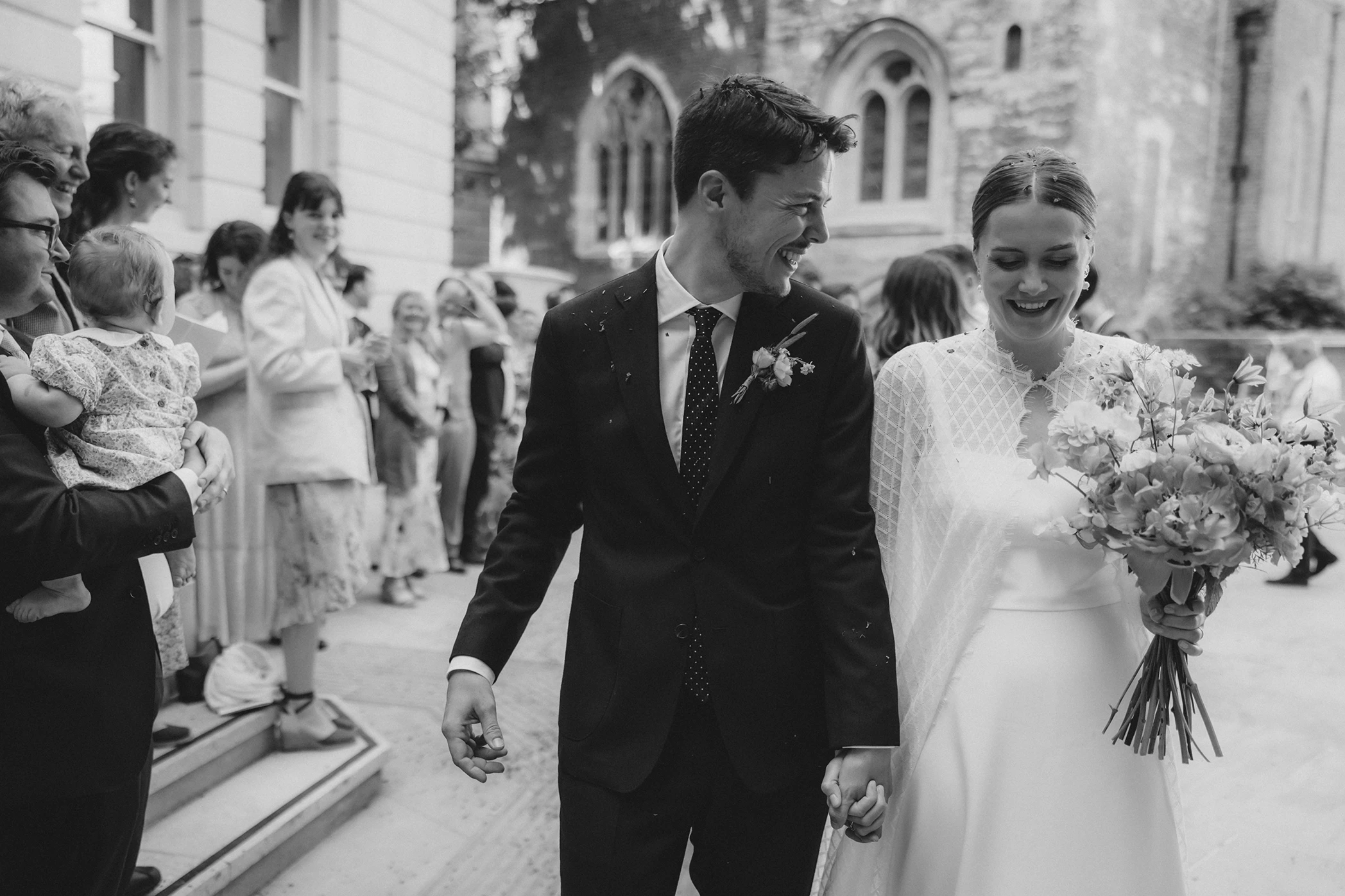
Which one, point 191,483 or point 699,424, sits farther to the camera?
point 191,483

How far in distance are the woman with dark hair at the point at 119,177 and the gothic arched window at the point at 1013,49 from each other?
14996mm

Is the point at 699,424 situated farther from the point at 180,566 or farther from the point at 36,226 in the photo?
the point at 180,566

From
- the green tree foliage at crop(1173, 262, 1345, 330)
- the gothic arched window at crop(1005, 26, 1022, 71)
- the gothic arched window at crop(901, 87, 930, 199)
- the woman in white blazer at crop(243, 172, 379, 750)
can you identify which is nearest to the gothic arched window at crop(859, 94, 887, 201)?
the gothic arched window at crop(901, 87, 930, 199)

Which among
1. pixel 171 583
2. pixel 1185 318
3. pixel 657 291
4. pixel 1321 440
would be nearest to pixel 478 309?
pixel 171 583

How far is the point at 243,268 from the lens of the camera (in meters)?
4.95

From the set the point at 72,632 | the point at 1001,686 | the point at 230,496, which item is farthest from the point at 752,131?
the point at 230,496

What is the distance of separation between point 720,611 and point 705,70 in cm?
1857

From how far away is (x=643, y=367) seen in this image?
2125 mm

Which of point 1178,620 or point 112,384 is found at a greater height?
point 112,384

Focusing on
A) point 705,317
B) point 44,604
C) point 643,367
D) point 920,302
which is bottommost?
point 44,604

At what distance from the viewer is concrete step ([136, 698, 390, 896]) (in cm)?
333

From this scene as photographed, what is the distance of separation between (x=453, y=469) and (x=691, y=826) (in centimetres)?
632

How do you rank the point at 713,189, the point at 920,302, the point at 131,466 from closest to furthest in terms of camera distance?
1. the point at 713,189
2. the point at 131,466
3. the point at 920,302

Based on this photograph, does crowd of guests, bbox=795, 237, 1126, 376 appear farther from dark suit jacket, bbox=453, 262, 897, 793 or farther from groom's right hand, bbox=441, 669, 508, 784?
groom's right hand, bbox=441, 669, 508, 784
